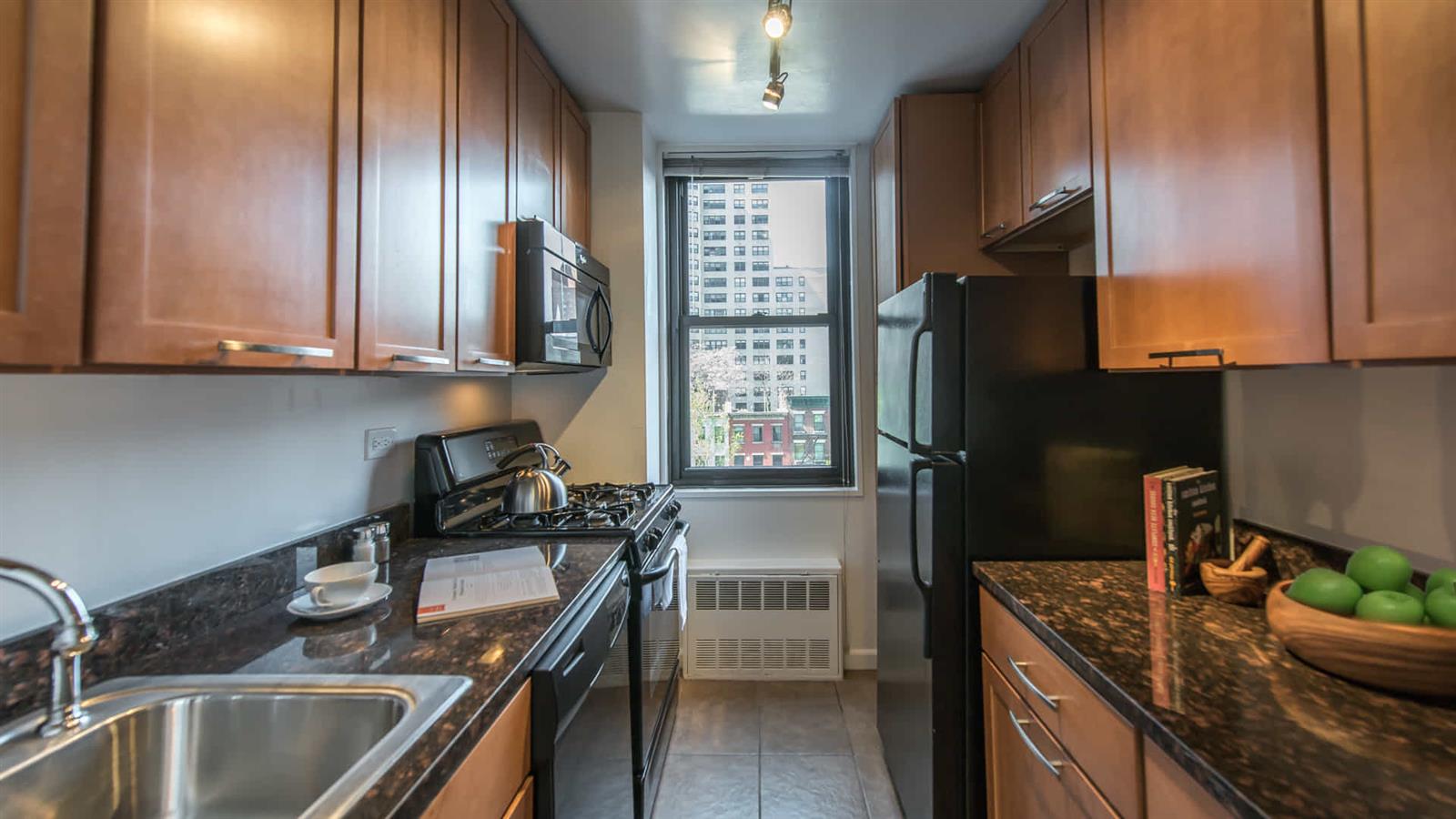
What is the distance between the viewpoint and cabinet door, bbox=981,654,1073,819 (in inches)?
42.6

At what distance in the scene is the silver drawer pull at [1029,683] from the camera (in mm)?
1061

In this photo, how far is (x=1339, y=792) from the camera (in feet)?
2.03

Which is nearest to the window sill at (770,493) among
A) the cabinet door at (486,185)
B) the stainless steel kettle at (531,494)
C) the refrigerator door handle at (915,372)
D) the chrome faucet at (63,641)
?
the stainless steel kettle at (531,494)

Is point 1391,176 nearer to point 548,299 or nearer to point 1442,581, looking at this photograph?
point 1442,581

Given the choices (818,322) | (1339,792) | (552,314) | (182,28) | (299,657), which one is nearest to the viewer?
(1339,792)

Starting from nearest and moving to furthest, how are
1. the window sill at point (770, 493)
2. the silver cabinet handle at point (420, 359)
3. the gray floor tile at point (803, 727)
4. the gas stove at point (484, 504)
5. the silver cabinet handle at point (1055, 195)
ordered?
the silver cabinet handle at point (420, 359) < the silver cabinet handle at point (1055, 195) < the gas stove at point (484, 504) < the gray floor tile at point (803, 727) < the window sill at point (770, 493)

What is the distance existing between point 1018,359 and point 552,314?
1.39 m

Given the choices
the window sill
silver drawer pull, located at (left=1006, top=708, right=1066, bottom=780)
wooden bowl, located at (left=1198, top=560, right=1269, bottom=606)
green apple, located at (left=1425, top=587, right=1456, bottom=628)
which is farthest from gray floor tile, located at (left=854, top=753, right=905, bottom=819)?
green apple, located at (left=1425, top=587, right=1456, bottom=628)

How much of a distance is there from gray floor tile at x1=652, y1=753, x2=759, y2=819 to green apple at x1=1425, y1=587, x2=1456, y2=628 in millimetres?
1719

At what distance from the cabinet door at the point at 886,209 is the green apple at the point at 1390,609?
1618 mm

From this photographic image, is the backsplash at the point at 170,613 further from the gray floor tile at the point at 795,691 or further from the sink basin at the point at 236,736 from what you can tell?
the gray floor tile at the point at 795,691

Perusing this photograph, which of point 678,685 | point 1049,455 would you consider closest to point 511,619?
point 1049,455

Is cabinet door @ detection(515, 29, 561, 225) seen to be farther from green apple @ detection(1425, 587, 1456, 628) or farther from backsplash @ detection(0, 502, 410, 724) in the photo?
green apple @ detection(1425, 587, 1456, 628)

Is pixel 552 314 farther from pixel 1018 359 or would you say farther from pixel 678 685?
pixel 678 685
